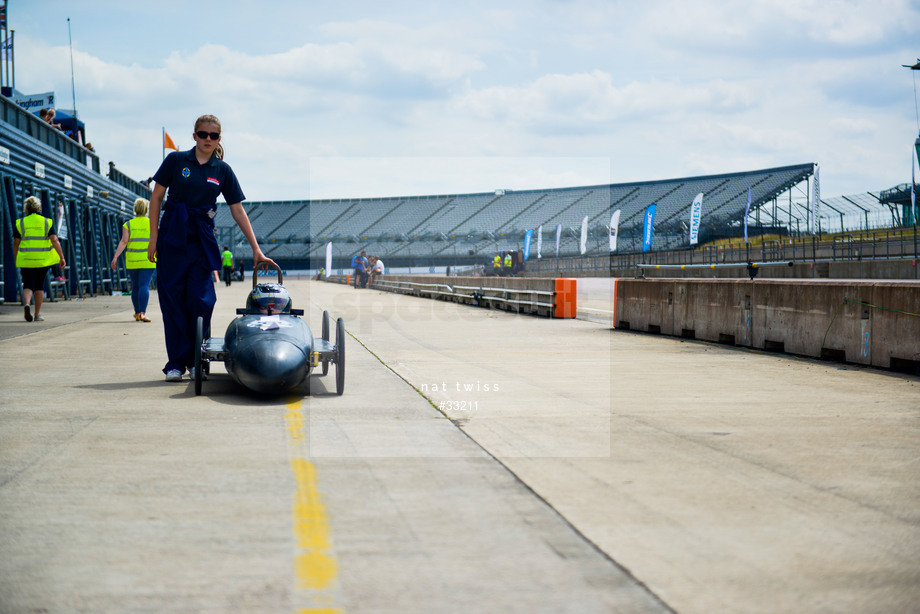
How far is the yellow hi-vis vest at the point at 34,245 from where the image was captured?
53.0 ft

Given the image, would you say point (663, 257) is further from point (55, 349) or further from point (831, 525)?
point (831, 525)

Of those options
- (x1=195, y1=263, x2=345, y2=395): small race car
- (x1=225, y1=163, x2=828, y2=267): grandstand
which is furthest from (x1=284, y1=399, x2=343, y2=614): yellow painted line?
(x1=225, y1=163, x2=828, y2=267): grandstand

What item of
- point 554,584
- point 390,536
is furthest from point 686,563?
point 390,536

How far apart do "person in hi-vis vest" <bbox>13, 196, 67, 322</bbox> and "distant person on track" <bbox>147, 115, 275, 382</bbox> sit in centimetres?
880

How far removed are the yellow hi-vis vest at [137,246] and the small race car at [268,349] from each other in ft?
27.1

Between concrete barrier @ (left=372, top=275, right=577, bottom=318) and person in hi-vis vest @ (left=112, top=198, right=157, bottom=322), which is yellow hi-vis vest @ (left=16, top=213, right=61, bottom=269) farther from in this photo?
concrete barrier @ (left=372, top=275, right=577, bottom=318)

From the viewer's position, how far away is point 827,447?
18.9 feet

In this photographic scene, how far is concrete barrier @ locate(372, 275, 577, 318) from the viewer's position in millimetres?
20812

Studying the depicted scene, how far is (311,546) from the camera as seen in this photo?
12.0ft

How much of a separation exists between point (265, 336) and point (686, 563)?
15.2 ft

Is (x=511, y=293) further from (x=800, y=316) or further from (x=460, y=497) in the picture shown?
(x=460, y=497)

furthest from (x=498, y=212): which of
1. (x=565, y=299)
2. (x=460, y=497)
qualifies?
(x=460, y=497)

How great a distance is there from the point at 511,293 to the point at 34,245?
12230 mm

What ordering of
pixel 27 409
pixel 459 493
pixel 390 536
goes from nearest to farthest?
pixel 390 536, pixel 459 493, pixel 27 409
